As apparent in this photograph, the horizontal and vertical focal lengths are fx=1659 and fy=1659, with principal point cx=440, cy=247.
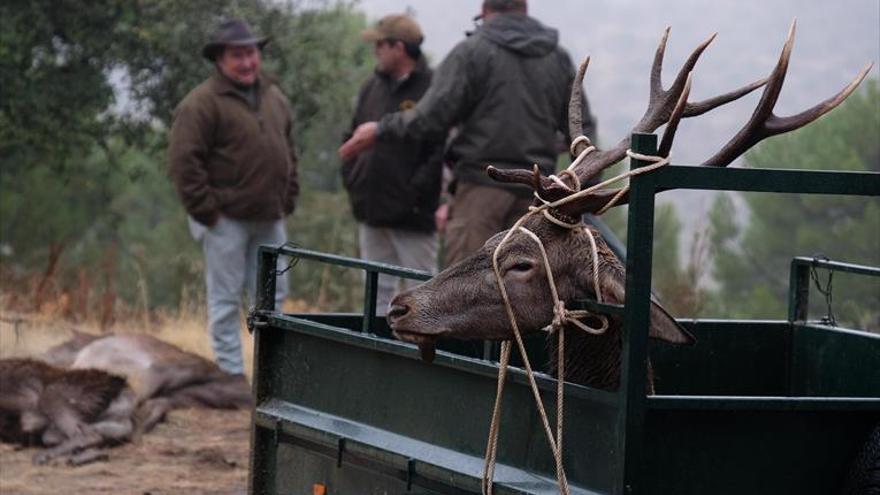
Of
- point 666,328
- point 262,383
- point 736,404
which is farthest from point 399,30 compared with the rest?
point 736,404

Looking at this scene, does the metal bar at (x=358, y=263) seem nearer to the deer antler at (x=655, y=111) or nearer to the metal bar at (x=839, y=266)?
the deer antler at (x=655, y=111)

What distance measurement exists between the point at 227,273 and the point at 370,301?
16.5ft

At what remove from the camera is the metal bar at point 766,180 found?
154 inches

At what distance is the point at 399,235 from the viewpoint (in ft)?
33.6

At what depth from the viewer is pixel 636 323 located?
3883mm

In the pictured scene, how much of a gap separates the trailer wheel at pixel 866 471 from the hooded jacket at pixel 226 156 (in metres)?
6.38

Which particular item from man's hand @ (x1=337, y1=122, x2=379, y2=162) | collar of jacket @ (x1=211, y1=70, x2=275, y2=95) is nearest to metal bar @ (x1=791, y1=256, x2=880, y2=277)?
man's hand @ (x1=337, y1=122, x2=379, y2=162)

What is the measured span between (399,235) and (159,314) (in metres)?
3.27

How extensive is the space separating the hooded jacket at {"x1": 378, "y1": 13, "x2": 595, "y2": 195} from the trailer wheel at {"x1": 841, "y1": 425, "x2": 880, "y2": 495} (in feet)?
17.5

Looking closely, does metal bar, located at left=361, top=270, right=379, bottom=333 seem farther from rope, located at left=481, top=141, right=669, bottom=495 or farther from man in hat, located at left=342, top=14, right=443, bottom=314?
man in hat, located at left=342, top=14, right=443, bottom=314

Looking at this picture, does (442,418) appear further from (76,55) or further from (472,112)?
(76,55)

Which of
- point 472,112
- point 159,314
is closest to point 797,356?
point 472,112

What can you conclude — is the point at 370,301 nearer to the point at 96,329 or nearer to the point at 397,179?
the point at 397,179

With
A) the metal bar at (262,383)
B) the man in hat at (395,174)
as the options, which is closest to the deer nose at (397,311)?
the metal bar at (262,383)
